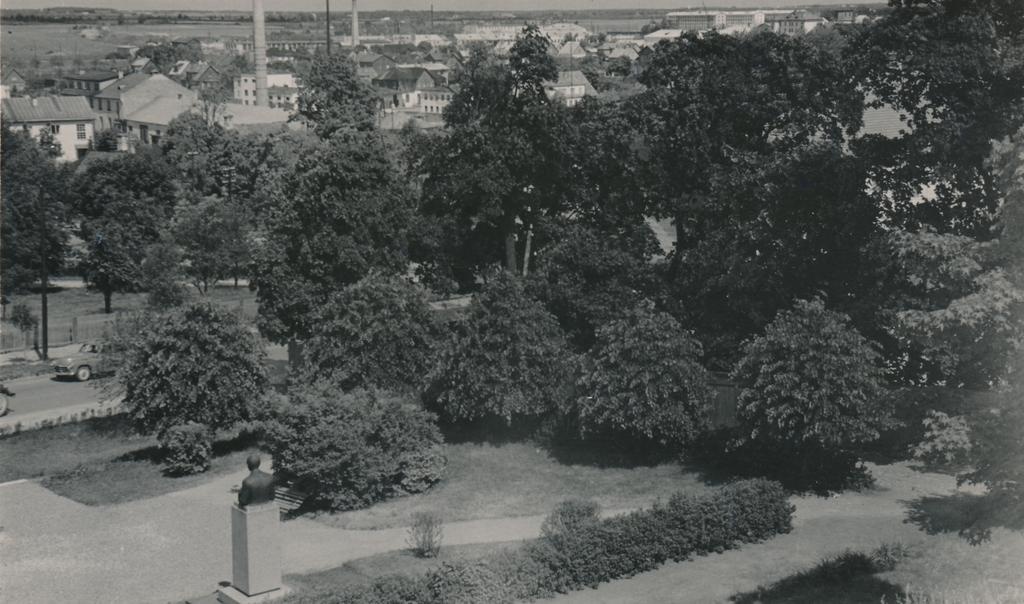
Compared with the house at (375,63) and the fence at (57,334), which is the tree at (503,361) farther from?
the house at (375,63)

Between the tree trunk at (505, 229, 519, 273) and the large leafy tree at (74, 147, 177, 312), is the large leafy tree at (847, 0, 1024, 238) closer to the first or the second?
the tree trunk at (505, 229, 519, 273)

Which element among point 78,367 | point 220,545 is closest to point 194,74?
point 78,367

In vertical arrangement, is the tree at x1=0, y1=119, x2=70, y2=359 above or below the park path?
above

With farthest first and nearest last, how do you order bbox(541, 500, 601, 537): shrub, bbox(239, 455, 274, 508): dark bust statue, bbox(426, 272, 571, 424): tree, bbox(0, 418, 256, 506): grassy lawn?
bbox(426, 272, 571, 424): tree → bbox(0, 418, 256, 506): grassy lawn → bbox(541, 500, 601, 537): shrub → bbox(239, 455, 274, 508): dark bust statue

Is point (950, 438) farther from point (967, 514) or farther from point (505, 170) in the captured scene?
point (505, 170)

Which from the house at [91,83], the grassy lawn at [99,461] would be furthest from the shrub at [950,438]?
the house at [91,83]

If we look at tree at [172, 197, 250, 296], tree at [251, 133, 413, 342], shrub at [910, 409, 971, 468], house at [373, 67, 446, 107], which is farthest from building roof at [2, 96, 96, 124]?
shrub at [910, 409, 971, 468]

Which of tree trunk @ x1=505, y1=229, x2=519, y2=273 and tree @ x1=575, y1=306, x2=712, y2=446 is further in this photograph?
tree trunk @ x1=505, y1=229, x2=519, y2=273

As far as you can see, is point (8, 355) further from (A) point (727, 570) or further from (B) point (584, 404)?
(A) point (727, 570)
